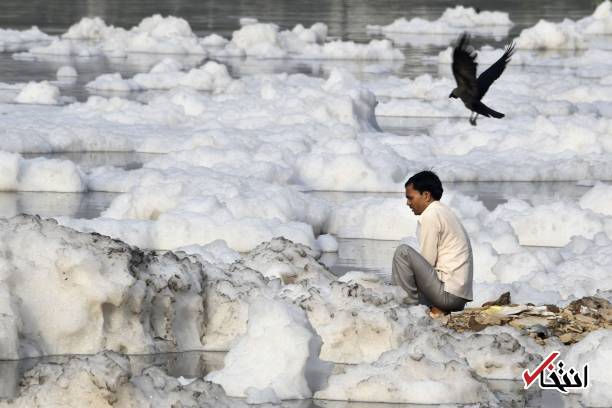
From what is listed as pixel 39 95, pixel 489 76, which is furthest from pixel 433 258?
pixel 39 95

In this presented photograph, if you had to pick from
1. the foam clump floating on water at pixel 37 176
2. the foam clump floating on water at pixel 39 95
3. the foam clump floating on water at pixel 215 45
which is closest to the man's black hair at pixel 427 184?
the foam clump floating on water at pixel 37 176

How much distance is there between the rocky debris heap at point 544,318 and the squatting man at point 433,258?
14 centimetres

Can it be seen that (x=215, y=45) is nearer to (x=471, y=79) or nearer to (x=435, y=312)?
(x=471, y=79)

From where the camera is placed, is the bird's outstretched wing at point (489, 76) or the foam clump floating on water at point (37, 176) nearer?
the bird's outstretched wing at point (489, 76)

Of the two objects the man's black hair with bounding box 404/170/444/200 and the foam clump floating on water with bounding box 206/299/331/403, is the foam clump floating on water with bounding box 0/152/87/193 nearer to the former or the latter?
the man's black hair with bounding box 404/170/444/200

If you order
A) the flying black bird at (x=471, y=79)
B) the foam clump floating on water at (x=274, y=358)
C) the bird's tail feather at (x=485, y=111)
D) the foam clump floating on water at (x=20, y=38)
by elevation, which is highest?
the flying black bird at (x=471, y=79)

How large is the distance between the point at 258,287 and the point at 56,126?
9614 mm

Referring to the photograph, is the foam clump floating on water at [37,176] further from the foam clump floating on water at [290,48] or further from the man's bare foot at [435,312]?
the foam clump floating on water at [290,48]

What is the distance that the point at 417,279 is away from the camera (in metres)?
8.75

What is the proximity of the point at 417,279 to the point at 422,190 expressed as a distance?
0.51 metres

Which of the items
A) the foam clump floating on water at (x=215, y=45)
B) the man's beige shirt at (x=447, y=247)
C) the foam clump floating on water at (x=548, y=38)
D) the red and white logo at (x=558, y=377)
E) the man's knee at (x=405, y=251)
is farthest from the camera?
the foam clump floating on water at (x=548, y=38)

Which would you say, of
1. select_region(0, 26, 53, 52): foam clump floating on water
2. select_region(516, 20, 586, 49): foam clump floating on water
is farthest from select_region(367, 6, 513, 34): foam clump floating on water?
select_region(0, 26, 53, 52): foam clump floating on water

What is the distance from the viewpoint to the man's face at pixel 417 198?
8.76 meters

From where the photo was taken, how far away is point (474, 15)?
42.3m
